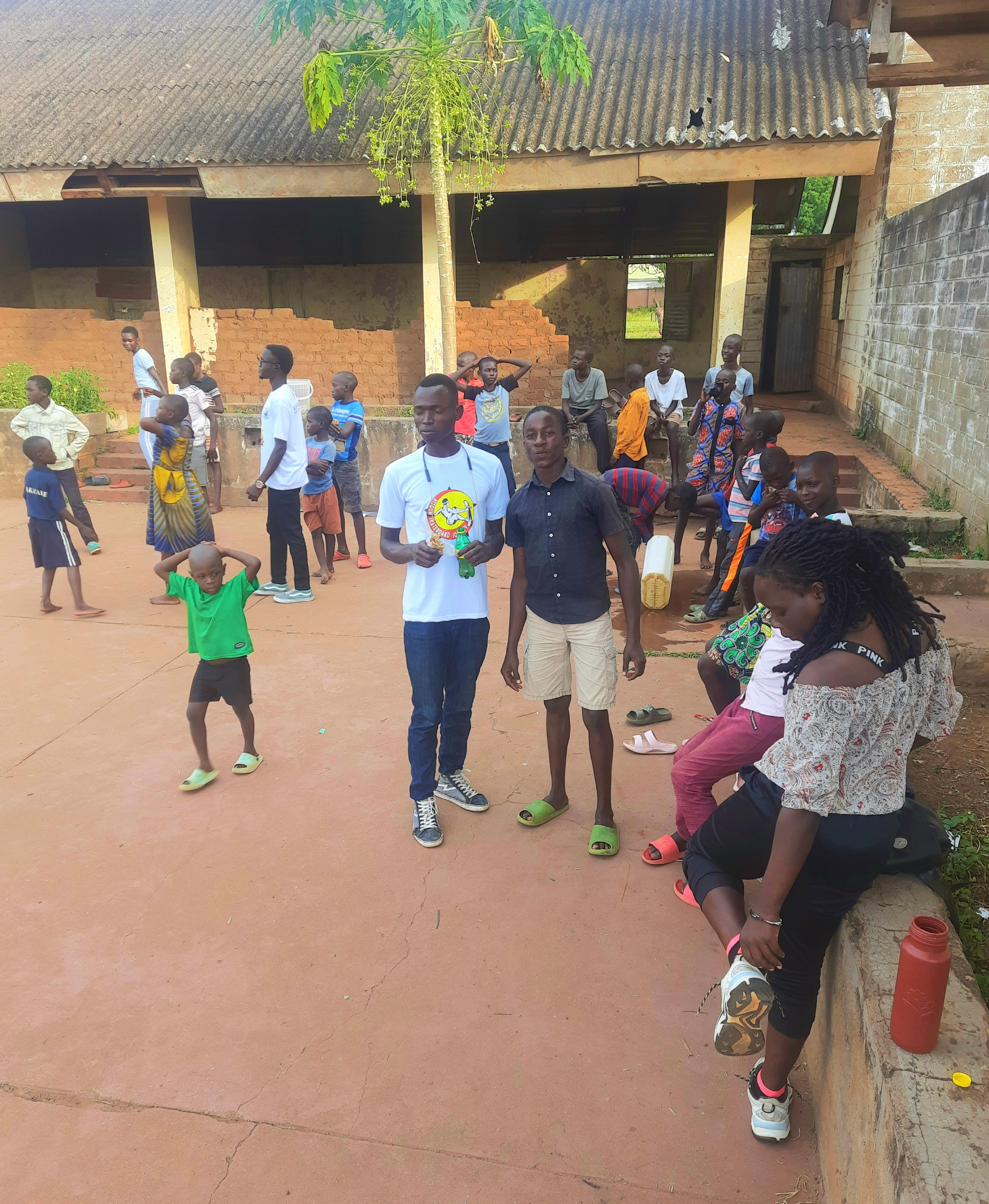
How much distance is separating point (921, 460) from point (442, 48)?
21.4 feet

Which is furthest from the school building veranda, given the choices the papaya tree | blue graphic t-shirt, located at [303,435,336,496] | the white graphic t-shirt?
the white graphic t-shirt

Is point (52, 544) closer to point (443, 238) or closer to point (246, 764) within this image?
point (246, 764)

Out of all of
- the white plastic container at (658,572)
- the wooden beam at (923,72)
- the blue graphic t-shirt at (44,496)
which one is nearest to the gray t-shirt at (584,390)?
the white plastic container at (658,572)

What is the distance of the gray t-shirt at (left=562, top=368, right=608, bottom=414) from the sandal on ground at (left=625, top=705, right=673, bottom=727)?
16.7ft

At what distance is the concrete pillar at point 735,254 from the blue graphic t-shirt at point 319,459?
520 centimetres

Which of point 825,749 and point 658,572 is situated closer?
point 825,749

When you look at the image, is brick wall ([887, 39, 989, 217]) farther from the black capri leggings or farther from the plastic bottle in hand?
the black capri leggings

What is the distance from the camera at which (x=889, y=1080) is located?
1.84m

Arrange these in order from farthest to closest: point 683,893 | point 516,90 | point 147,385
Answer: point 516,90
point 147,385
point 683,893

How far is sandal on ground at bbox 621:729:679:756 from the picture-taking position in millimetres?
4391

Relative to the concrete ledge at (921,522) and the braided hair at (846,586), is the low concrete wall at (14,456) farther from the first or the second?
the braided hair at (846,586)

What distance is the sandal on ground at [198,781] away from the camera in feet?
13.5

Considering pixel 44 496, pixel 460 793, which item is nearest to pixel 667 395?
pixel 44 496

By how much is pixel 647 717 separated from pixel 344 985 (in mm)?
→ 2290
